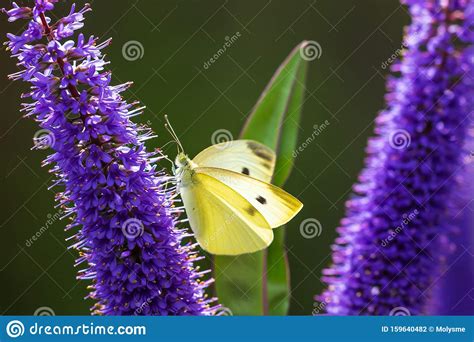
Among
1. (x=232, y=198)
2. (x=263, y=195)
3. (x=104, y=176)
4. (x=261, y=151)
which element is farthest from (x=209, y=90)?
(x=104, y=176)

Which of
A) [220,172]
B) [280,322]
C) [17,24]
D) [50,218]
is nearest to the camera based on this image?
[280,322]

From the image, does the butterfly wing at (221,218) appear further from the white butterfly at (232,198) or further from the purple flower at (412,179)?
the purple flower at (412,179)

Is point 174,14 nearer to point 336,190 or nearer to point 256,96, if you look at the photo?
point 256,96

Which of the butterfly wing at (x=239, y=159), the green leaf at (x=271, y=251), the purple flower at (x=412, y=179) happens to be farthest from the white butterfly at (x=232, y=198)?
the purple flower at (x=412, y=179)

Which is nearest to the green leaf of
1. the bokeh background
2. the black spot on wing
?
the black spot on wing

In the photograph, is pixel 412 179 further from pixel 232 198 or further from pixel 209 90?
pixel 209 90

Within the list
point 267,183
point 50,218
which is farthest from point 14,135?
point 267,183

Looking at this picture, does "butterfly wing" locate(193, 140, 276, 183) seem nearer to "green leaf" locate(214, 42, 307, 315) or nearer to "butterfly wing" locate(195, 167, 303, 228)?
"butterfly wing" locate(195, 167, 303, 228)
